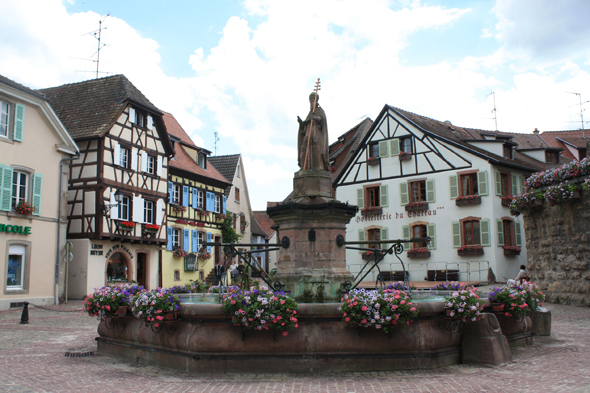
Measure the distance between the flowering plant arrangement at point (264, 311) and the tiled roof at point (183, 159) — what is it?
79.2 ft

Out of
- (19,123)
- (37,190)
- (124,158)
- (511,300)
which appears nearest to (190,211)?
(124,158)

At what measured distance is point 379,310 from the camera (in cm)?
697

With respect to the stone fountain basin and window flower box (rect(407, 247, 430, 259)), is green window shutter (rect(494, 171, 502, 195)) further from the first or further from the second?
the stone fountain basin

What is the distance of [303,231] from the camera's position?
31.2ft

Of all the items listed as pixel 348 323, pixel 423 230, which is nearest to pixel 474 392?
pixel 348 323

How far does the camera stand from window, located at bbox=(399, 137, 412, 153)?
30.7m

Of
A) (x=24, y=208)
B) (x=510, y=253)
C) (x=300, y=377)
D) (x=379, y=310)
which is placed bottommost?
(x=300, y=377)

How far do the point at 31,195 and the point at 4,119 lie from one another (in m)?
2.94

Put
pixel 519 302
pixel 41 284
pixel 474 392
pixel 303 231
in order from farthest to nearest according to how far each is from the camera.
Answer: pixel 41 284 < pixel 303 231 < pixel 519 302 < pixel 474 392

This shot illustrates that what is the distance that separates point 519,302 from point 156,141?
22.8 m

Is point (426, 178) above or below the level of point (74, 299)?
above

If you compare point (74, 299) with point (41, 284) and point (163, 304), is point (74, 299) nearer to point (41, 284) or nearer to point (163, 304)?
point (41, 284)

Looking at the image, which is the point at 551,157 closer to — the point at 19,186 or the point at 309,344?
the point at 19,186

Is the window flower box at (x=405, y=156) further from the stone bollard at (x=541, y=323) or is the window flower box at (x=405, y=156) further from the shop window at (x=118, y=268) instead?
the stone bollard at (x=541, y=323)
